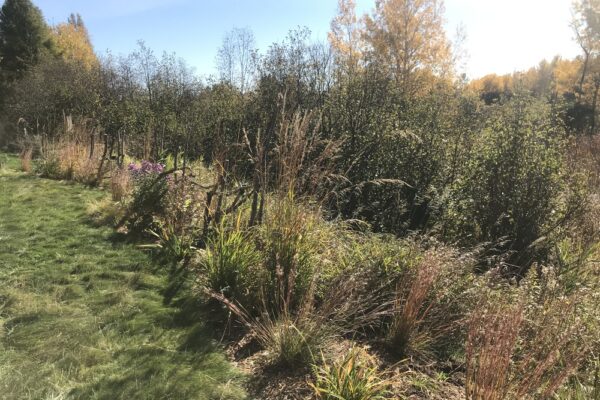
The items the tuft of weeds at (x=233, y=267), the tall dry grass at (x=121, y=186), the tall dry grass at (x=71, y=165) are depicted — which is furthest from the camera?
the tall dry grass at (x=71, y=165)

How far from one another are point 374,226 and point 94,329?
3.62m

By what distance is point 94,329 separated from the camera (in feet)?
9.63

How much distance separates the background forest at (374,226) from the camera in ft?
8.23

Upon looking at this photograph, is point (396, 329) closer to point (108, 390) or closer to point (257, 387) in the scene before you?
point (257, 387)

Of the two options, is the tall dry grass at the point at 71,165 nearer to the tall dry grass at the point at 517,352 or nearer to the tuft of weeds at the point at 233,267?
the tuft of weeds at the point at 233,267

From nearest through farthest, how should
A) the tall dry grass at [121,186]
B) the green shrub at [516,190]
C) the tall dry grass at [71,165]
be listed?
the green shrub at [516,190], the tall dry grass at [121,186], the tall dry grass at [71,165]

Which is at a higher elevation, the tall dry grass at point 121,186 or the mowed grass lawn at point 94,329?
the tall dry grass at point 121,186

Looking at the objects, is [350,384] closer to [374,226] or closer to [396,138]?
[374,226]

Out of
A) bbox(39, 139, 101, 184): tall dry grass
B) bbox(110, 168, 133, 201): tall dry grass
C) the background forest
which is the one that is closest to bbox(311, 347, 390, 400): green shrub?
the background forest

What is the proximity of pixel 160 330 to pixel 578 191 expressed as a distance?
5.38 m

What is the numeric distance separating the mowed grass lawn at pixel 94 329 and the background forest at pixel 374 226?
276mm

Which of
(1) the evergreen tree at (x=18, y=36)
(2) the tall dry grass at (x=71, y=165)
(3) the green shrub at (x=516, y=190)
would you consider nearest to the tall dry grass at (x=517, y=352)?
(3) the green shrub at (x=516, y=190)

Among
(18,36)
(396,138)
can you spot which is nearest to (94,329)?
(396,138)

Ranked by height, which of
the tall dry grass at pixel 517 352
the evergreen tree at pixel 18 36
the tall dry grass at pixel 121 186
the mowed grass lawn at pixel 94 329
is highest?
the evergreen tree at pixel 18 36
